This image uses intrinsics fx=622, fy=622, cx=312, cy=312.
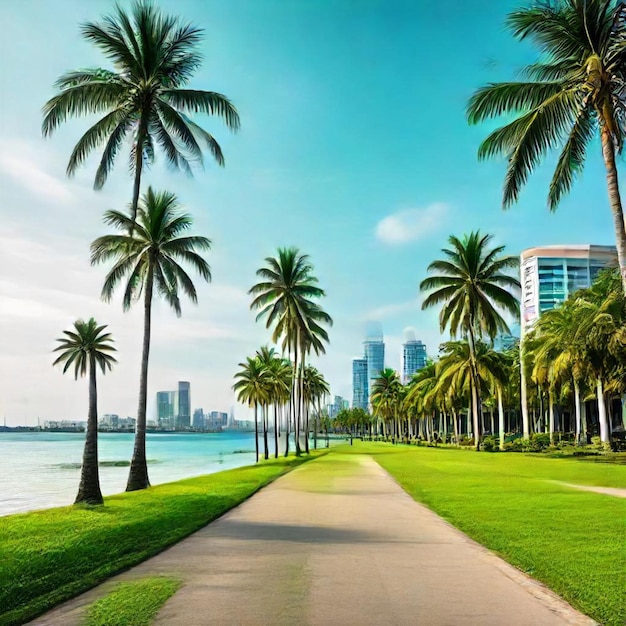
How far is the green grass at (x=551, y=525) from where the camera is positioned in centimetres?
716

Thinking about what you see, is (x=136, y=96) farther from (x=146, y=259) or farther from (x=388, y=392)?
(x=388, y=392)

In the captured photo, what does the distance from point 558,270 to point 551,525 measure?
163441 millimetres

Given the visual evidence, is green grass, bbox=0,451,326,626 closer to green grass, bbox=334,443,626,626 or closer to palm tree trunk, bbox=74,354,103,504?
palm tree trunk, bbox=74,354,103,504

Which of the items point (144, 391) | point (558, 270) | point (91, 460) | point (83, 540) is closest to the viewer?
point (83, 540)

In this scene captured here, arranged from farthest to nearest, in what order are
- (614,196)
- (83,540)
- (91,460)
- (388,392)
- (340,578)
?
(388,392) → (91,460) → (614,196) → (83,540) → (340,578)

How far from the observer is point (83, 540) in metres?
10.5

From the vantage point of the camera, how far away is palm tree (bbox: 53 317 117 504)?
1658cm

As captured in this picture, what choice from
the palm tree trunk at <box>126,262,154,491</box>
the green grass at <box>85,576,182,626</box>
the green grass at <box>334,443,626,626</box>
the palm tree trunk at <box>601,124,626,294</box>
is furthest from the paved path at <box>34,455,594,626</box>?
the palm tree trunk at <box>126,262,154,491</box>

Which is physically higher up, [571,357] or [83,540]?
[571,357]

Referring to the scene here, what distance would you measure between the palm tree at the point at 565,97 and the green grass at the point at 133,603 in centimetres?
943

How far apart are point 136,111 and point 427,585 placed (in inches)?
678

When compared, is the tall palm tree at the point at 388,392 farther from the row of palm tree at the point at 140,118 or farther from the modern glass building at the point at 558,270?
the row of palm tree at the point at 140,118

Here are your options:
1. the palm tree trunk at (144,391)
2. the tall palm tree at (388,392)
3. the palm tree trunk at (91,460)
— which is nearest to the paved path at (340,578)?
the palm tree trunk at (91,460)

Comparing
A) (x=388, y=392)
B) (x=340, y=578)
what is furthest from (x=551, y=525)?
(x=388, y=392)
